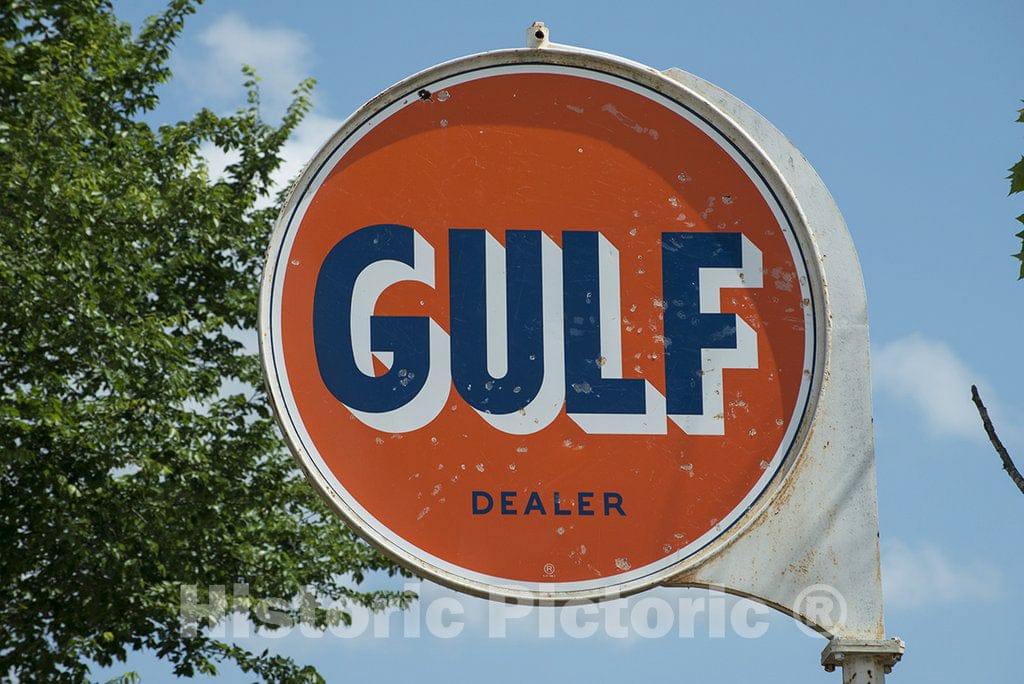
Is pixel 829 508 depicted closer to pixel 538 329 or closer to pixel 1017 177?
pixel 538 329

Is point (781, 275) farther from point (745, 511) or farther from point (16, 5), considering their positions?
point (16, 5)

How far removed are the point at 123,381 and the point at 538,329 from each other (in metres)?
8.45

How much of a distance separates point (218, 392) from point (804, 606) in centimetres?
1025

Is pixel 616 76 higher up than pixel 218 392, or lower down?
lower down

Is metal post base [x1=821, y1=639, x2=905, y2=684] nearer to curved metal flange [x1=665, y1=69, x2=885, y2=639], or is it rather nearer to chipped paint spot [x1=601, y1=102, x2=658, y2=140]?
curved metal flange [x1=665, y1=69, x2=885, y2=639]

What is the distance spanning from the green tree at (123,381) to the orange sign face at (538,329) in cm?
791

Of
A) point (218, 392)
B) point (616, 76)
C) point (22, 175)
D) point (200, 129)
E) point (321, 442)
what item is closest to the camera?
point (321, 442)

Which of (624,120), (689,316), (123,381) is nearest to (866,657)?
(689,316)

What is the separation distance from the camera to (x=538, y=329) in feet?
10.5

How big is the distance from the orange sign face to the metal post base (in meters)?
0.37

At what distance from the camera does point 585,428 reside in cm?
316

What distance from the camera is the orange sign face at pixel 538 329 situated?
3.09m

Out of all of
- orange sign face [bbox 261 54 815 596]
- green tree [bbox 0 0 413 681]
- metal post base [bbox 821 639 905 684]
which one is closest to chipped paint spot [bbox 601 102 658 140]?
orange sign face [bbox 261 54 815 596]

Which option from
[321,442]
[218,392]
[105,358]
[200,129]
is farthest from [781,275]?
[200,129]
